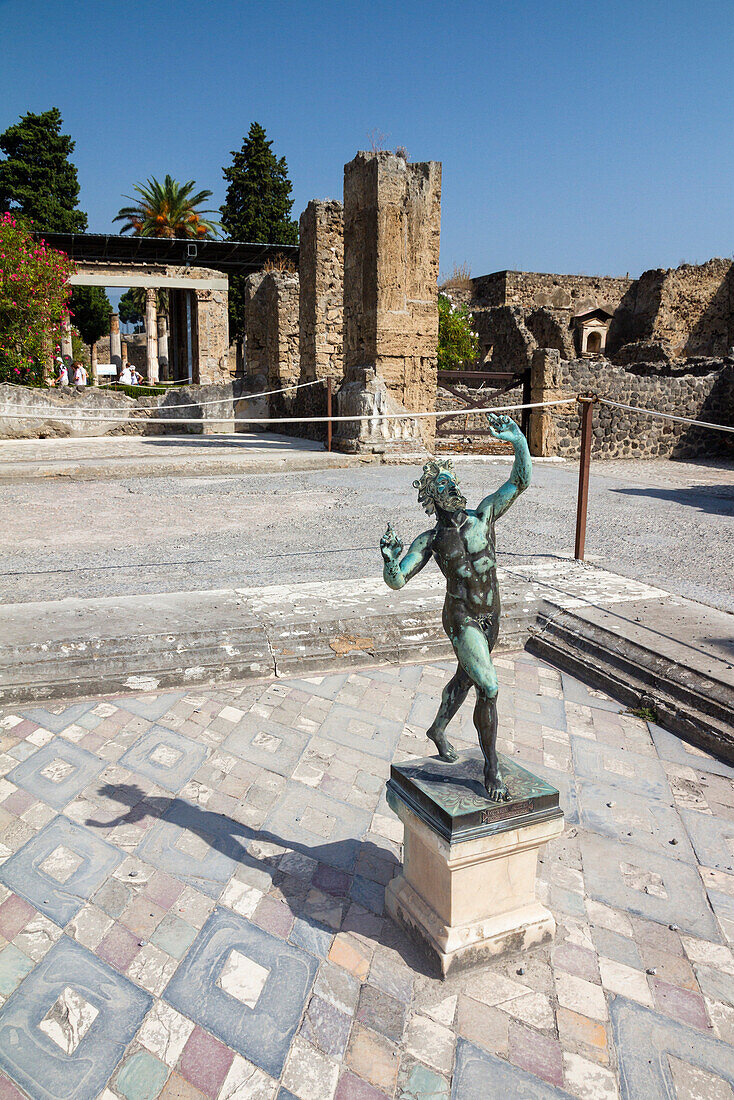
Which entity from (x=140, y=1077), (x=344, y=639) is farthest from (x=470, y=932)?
(x=344, y=639)

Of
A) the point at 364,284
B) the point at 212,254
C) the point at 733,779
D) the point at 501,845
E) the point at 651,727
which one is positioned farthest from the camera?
the point at 212,254

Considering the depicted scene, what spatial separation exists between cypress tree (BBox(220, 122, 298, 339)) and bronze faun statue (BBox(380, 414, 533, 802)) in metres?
33.9

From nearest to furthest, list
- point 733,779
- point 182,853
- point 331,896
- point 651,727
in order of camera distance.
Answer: point 331,896 < point 182,853 < point 733,779 < point 651,727

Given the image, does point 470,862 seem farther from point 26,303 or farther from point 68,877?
point 26,303

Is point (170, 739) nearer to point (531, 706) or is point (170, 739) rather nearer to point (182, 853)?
point (182, 853)

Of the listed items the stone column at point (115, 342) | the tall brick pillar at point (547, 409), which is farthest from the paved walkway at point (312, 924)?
the stone column at point (115, 342)

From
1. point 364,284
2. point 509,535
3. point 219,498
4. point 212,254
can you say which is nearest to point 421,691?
point 509,535

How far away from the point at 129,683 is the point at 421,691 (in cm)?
138

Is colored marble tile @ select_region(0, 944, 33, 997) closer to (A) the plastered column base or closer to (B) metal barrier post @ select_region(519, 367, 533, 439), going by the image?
(A) the plastered column base

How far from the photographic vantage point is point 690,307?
21625mm

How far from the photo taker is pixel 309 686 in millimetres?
3613

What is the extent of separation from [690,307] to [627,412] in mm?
10975

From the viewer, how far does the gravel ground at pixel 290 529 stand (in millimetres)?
5023

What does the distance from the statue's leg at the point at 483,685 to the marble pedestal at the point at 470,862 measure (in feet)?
0.21
